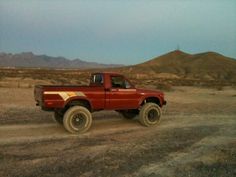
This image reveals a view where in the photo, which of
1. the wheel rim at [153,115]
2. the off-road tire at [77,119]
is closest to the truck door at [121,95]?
the wheel rim at [153,115]

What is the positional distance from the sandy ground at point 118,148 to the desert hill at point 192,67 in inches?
3638

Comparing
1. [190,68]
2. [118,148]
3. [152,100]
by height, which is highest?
[190,68]

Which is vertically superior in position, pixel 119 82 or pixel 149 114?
pixel 119 82

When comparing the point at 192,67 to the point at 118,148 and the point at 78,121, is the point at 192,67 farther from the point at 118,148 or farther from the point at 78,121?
the point at 118,148

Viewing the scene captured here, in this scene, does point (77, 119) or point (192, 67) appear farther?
point (192, 67)

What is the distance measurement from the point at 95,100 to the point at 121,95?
1.08 m

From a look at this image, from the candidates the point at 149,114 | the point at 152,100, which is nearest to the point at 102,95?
the point at 149,114

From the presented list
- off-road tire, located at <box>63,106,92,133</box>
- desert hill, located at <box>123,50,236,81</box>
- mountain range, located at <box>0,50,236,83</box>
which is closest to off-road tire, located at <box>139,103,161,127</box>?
off-road tire, located at <box>63,106,92,133</box>

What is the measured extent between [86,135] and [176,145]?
2.97 metres

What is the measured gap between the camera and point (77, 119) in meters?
12.2

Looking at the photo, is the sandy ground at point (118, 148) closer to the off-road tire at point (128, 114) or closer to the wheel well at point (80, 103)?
the off-road tire at point (128, 114)

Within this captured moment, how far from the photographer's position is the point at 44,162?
8.27 meters

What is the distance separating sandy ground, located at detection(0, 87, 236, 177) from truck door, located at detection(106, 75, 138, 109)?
2.65 ft

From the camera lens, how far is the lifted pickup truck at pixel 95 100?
11.9 metres
